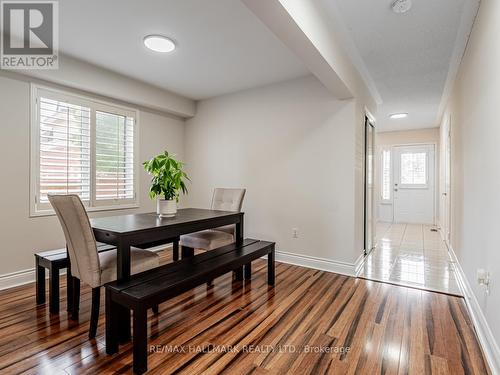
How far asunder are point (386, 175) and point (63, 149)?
754cm

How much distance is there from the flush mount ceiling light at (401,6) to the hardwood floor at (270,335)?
2557 millimetres

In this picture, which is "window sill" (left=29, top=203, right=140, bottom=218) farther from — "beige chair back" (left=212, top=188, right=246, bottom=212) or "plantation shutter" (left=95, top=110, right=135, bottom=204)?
"beige chair back" (left=212, top=188, right=246, bottom=212)

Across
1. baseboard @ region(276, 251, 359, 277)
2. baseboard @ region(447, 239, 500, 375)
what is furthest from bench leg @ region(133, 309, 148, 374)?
baseboard @ region(276, 251, 359, 277)

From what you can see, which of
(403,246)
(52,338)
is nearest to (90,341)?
(52,338)

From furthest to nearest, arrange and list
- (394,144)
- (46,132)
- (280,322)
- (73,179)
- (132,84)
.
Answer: (394,144) < (132,84) < (73,179) < (46,132) < (280,322)

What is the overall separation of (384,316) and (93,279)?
91.1 inches

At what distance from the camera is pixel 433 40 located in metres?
2.75

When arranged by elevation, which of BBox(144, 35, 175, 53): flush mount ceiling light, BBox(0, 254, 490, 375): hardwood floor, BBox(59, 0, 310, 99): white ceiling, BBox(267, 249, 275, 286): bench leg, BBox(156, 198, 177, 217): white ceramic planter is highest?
BBox(59, 0, 310, 99): white ceiling

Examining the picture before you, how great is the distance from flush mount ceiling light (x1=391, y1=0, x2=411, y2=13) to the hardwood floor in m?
2.56

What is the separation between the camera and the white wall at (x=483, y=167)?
1.70m

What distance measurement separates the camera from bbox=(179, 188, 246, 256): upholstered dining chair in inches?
116

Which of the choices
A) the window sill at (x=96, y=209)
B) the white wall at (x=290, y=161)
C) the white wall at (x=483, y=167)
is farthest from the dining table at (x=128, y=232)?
the white wall at (x=483, y=167)

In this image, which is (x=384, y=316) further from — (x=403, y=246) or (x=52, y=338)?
(x=403, y=246)

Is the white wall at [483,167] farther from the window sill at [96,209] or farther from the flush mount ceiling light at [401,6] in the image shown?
the window sill at [96,209]
